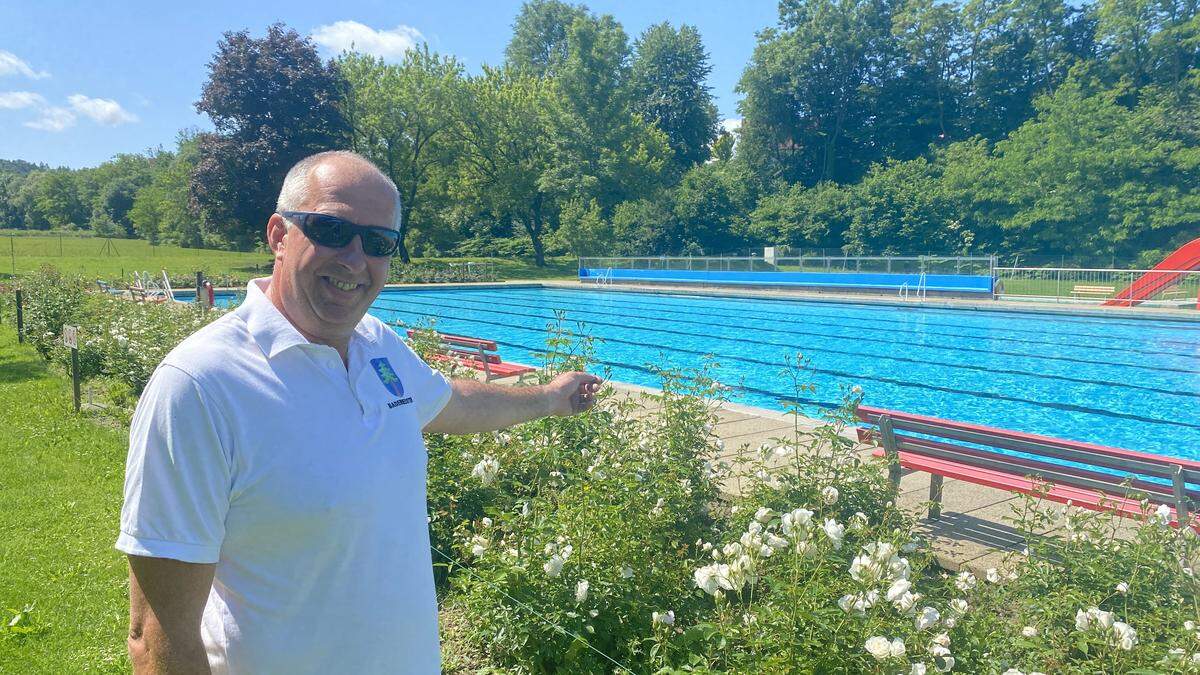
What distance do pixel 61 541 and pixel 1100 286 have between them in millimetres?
23110

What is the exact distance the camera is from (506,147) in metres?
41.3

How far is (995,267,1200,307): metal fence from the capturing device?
18.5 metres

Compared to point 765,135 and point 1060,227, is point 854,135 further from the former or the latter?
point 1060,227

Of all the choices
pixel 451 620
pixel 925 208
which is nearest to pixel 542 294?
pixel 925 208

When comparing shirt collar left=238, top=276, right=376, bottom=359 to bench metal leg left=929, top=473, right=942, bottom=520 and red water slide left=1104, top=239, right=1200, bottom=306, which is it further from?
red water slide left=1104, top=239, right=1200, bottom=306

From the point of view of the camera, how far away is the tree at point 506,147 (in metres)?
39.7

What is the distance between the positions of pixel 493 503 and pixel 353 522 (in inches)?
108

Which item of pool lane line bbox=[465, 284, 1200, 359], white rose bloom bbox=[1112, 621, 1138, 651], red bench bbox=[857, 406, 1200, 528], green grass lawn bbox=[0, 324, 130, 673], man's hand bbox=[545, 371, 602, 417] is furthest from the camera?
pool lane line bbox=[465, 284, 1200, 359]

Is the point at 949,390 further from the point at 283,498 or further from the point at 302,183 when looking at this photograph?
the point at 283,498

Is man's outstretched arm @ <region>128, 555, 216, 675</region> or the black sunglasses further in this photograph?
the black sunglasses

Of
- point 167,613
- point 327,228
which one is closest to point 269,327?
point 327,228

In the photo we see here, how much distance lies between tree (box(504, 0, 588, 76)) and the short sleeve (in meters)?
66.1

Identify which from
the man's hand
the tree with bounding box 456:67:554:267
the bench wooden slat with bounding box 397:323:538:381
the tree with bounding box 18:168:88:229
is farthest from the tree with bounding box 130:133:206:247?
the man's hand

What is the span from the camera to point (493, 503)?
4.16m
